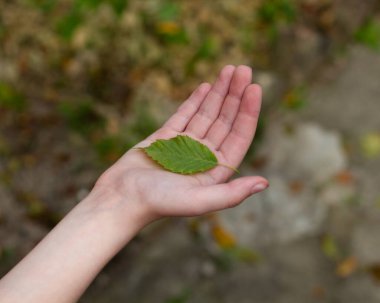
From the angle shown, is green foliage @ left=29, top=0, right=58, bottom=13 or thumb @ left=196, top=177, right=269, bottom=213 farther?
green foliage @ left=29, top=0, right=58, bottom=13

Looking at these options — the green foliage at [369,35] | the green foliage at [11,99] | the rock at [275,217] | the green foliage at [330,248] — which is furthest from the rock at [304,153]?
the green foliage at [11,99]

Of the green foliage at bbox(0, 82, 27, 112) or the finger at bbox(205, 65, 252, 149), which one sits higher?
the green foliage at bbox(0, 82, 27, 112)

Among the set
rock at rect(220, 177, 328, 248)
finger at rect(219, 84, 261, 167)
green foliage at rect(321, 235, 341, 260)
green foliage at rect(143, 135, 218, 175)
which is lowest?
green foliage at rect(321, 235, 341, 260)

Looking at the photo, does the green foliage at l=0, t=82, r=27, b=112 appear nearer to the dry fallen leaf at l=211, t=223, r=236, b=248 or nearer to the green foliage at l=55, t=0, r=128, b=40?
the green foliage at l=55, t=0, r=128, b=40

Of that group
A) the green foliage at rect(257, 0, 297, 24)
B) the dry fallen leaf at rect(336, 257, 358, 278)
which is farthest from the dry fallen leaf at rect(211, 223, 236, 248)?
the green foliage at rect(257, 0, 297, 24)

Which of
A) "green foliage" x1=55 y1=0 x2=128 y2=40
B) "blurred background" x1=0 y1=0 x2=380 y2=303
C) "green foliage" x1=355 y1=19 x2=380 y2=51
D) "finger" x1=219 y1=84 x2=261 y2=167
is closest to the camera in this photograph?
"finger" x1=219 y1=84 x2=261 y2=167

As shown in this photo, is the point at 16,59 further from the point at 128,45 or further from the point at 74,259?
the point at 74,259

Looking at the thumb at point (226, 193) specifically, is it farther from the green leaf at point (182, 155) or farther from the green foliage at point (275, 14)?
the green foliage at point (275, 14)
